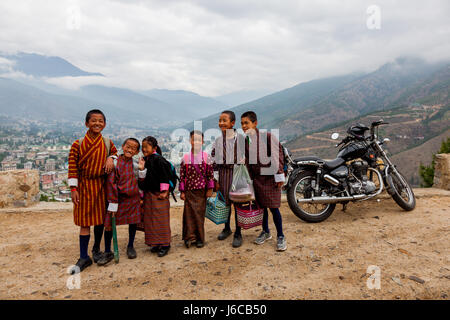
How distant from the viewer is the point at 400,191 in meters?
4.65

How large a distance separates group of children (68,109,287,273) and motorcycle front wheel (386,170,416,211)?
2384 millimetres

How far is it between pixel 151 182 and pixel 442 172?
609cm

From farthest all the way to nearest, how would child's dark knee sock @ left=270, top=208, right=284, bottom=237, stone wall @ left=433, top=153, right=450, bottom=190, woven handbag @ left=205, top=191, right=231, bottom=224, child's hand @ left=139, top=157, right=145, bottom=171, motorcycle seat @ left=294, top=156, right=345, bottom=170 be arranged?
1. stone wall @ left=433, top=153, right=450, bottom=190
2. motorcycle seat @ left=294, top=156, right=345, bottom=170
3. woven handbag @ left=205, top=191, right=231, bottom=224
4. child's dark knee sock @ left=270, top=208, right=284, bottom=237
5. child's hand @ left=139, top=157, right=145, bottom=171

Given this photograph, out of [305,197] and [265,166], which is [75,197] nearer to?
[265,166]

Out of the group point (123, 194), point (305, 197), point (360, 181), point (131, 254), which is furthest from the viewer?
point (360, 181)

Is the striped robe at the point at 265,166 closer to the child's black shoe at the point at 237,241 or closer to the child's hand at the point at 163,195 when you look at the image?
the child's black shoe at the point at 237,241

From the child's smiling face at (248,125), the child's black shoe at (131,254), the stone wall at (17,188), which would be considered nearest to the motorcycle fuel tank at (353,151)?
the child's smiling face at (248,125)

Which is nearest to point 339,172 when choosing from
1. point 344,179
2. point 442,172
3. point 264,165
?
point 344,179

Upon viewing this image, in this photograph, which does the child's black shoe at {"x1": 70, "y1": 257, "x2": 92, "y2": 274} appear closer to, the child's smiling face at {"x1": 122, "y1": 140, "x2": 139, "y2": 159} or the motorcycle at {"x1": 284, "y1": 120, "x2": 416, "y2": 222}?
the child's smiling face at {"x1": 122, "y1": 140, "x2": 139, "y2": 159}

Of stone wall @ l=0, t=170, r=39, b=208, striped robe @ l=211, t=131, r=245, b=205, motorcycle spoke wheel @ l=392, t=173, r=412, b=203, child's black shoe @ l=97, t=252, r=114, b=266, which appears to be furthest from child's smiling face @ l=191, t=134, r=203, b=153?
stone wall @ l=0, t=170, r=39, b=208

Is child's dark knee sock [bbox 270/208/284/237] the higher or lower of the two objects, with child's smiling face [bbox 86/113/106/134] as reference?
lower

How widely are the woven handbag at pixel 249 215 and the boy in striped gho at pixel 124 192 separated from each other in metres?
1.24

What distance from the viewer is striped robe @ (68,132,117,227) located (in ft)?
9.28
